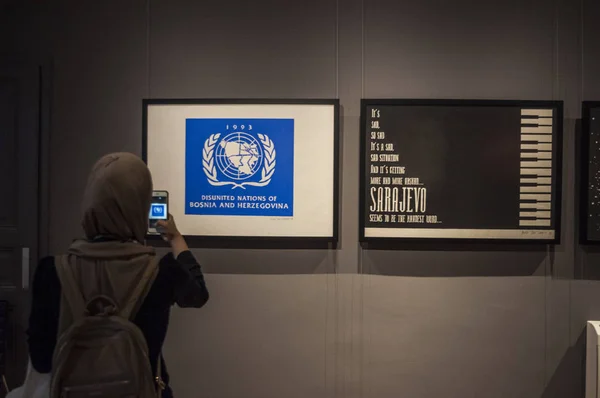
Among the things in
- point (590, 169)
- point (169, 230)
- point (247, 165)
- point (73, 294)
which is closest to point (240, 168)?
point (247, 165)

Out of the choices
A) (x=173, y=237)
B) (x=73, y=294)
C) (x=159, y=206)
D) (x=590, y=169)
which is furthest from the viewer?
(x=590, y=169)

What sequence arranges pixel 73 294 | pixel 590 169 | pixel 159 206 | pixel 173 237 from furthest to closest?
pixel 590 169 → pixel 159 206 → pixel 173 237 → pixel 73 294

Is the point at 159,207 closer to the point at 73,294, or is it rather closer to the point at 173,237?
the point at 173,237

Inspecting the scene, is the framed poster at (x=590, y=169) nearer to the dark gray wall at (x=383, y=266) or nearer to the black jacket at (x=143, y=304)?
the dark gray wall at (x=383, y=266)

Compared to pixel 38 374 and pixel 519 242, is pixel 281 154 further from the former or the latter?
pixel 38 374

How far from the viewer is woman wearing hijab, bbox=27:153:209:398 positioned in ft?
4.25

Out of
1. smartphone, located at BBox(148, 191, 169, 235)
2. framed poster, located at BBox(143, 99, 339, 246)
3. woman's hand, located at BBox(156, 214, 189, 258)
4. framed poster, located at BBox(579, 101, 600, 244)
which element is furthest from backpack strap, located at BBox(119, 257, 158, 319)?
framed poster, located at BBox(579, 101, 600, 244)

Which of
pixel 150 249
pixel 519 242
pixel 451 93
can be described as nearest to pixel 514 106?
pixel 451 93

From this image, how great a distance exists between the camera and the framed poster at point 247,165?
231 cm

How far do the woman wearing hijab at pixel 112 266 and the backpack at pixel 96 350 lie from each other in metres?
0.03

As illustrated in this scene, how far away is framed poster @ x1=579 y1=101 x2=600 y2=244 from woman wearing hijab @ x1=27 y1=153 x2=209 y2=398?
1.88 metres

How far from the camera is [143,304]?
134 cm

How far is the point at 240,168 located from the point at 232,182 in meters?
0.08

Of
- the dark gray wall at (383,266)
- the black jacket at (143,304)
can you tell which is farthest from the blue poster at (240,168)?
the black jacket at (143,304)
